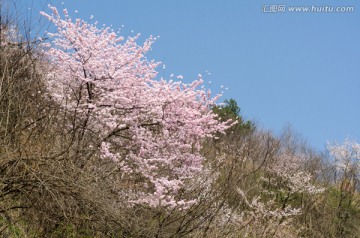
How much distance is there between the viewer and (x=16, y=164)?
6906 millimetres

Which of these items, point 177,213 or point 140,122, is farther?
point 140,122

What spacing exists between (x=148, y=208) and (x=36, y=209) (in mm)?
2798

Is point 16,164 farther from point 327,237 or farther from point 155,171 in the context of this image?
point 327,237

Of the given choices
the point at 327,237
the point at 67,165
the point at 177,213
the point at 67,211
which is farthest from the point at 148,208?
the point at 327,237

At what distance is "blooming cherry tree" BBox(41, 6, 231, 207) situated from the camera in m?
10.2

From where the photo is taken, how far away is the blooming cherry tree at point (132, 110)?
10.2 m

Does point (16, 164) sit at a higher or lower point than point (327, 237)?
lower

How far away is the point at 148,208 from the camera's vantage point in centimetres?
974

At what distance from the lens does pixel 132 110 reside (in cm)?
1054

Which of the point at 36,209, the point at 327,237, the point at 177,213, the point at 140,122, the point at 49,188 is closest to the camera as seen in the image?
the point at 49,188

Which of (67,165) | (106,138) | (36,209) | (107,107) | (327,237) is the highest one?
(327,237)

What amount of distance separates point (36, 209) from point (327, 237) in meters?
Answer: 9.90

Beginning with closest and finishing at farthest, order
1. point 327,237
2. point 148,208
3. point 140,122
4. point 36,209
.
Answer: point 36,209
point 148,208
point 140,122
point 327,237

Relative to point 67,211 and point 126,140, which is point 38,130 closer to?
point 67,211
